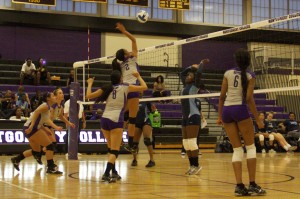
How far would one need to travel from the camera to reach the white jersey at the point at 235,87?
6922mm

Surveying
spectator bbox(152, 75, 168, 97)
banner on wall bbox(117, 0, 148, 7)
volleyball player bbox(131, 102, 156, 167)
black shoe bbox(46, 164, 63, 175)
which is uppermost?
banner on wall bbox(117, 0, 148, 7)

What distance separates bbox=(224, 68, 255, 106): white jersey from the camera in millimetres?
6922

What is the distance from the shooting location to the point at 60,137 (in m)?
16.8

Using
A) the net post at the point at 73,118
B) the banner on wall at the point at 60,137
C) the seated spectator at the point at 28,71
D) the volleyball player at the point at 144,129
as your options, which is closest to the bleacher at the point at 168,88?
the seated spectator at the point at 28,71

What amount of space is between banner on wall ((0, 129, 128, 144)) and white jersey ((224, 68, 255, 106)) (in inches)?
406

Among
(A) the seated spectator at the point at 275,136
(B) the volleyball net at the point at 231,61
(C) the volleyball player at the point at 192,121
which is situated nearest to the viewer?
(C) the volleyball player at the point at 192,121

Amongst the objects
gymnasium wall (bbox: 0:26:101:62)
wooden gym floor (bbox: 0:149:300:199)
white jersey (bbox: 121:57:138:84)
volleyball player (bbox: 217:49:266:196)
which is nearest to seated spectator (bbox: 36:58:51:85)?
gymnasium wall (bbox: 0:26:101:62)

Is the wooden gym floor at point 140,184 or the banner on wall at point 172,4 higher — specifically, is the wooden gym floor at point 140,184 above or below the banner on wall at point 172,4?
below

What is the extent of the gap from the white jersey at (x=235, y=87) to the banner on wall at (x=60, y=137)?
406 inches

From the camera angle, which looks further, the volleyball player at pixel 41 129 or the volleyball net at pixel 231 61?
the volleyball net at pixel 231 61

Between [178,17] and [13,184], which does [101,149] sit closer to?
[13,184]

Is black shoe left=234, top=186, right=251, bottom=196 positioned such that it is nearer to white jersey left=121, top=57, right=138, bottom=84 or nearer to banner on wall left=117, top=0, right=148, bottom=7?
white jersey left=121, top=57, right=138, bottom=84

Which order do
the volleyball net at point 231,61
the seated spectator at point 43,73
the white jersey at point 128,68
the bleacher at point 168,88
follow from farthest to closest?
the volleyball net at point 231,61
the seated spectator at point 43,73
the bleacher at point 168,88
the white jersey at point 128,68

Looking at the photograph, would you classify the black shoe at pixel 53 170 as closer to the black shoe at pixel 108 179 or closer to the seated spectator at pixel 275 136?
the black shoe at pixel 108 179
